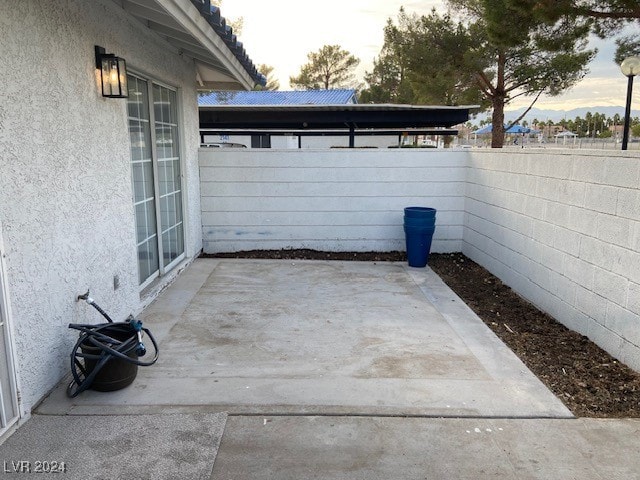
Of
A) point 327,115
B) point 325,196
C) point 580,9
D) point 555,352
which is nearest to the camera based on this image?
point 555,352

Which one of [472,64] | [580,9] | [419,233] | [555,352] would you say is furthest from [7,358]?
[472,64]

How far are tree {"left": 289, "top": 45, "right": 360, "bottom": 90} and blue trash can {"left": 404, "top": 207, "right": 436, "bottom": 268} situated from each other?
110 feet

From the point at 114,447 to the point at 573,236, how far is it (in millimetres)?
4251

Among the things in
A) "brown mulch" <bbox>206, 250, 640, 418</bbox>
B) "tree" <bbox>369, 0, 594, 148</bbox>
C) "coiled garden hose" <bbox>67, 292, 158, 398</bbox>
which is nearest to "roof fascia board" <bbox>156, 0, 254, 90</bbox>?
"coiled garden hose" <bbox>67, 292, 158, 398</bbox>

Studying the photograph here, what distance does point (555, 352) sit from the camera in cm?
417

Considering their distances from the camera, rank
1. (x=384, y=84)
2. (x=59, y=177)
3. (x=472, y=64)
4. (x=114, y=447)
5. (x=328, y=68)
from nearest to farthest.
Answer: (x=114, y=447), (x=59, y=177), (x=472, y=64), (x=384, y=84), (x=328, y=68)

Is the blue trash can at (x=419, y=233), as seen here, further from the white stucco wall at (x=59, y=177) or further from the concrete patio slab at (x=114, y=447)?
the concrete patio slab at (x=114, y=447)

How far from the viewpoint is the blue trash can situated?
23.2ft

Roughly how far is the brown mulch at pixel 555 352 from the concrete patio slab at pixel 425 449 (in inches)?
12.1

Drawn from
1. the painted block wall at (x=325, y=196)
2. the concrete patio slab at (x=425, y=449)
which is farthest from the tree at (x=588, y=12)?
the concrete patio slab at (x=425, y=449)

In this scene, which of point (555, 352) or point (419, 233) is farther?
point (419, 233)

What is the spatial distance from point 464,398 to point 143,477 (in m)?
2.12

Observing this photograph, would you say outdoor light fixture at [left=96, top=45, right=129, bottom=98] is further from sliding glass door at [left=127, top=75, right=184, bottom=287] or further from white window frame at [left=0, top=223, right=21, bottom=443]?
white window frame at [left=0, top=223, right=21, bottom=443]

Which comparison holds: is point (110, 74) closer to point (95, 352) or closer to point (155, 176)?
point (155, 176)
